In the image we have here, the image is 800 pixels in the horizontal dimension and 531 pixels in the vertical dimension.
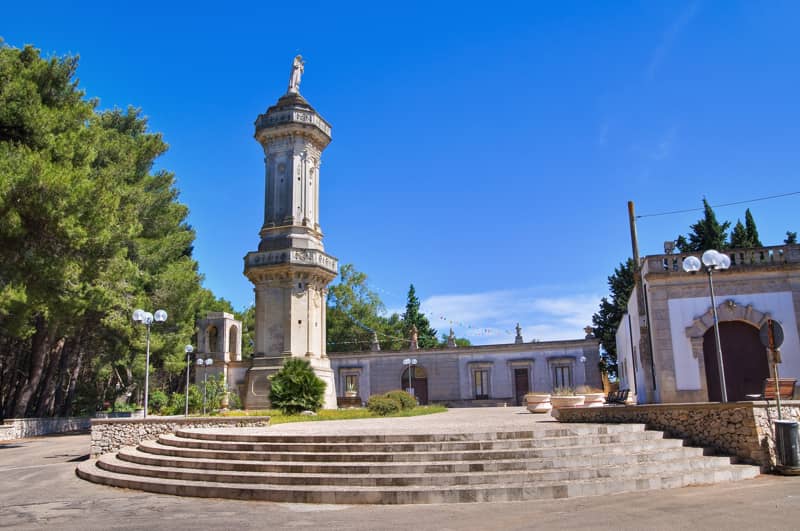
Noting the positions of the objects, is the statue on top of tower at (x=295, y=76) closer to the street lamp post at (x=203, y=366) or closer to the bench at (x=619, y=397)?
the street lamp post at (x=203, y=366)

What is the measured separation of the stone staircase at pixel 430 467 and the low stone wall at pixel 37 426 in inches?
572

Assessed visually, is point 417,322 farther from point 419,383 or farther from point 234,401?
point 234,401

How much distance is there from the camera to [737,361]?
58.7 ft

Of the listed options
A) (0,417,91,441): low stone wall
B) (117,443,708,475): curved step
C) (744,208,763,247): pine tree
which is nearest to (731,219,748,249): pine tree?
(744,208,763,247): pine tree

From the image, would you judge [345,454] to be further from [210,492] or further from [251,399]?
[251,399]

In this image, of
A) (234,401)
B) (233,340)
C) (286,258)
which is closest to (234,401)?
(234,401)

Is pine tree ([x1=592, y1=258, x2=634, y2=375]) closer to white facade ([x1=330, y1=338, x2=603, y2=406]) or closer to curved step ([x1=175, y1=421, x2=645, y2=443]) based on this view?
white facade ([x1=330, y1=338, x2=603, y2=406])

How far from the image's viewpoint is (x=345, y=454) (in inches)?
393

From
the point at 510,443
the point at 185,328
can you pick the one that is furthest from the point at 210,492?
the point at 185,328

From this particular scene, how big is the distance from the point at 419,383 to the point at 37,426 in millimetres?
21230

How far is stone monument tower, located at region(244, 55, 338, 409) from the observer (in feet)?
97.7

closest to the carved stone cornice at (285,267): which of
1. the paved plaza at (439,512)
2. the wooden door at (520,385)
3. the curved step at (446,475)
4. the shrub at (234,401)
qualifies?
the shrub at (234,401)

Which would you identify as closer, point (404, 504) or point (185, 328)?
point (404, 504)

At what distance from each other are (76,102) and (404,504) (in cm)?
1993
